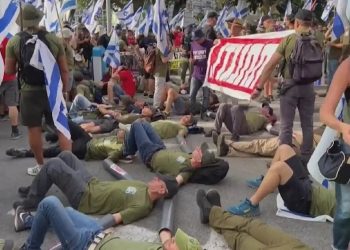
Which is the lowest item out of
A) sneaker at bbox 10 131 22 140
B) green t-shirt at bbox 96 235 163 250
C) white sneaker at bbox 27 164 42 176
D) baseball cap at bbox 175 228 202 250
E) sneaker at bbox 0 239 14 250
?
sneaker at bbox 10 131 22 140

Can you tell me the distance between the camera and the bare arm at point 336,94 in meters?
2.63

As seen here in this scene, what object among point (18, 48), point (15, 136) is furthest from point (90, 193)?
point (15, 136)

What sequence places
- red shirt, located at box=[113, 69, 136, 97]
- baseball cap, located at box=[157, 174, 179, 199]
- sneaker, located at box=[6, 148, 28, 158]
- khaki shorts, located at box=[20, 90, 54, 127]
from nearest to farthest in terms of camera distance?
baseball cap, located at box=[157, 174, 179, 199]
khaki shorts, located at box=[20, 90, 54, 127]
sneaker, located at box=[6, 148, 28, 158]
red shirt, located at box=[113, 69, 136, 97]

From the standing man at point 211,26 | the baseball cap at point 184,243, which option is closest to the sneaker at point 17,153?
the baseball cap at point 184,243

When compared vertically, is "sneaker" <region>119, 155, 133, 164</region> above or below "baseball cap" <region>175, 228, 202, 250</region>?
below

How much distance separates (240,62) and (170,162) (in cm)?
289

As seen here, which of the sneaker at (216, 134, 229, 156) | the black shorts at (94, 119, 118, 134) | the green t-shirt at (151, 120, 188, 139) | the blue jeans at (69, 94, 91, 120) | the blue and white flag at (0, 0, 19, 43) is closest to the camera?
the blue and white flag at (0, 0, 19, 43)

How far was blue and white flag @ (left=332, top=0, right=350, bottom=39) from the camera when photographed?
578 cm

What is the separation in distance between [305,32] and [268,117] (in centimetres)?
300

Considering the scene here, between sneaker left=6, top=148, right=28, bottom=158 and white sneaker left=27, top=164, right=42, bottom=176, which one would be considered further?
sneaker left=6, top=148, right=28, bottom=158

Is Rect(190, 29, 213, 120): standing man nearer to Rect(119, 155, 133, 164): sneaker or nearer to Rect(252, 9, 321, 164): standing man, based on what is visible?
Rect(119, 155, 133, 164): sneaker

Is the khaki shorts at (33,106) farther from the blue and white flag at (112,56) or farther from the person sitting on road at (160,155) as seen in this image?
the blue and white flag at (112,56)

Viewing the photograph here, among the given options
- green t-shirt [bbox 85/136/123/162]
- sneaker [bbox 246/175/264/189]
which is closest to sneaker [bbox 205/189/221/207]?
sneaker [bbox 246/175/264/189]

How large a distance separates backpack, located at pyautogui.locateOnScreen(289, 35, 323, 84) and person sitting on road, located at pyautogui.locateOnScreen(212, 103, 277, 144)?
2.08 metres
